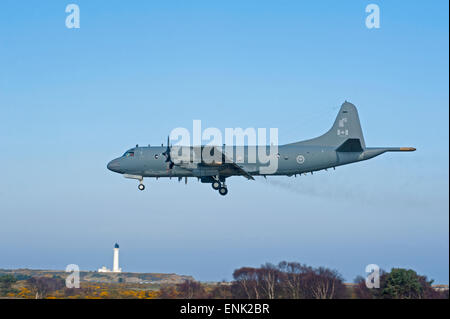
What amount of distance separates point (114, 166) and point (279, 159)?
12.9 m

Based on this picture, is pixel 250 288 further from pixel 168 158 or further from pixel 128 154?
pixel 128 154

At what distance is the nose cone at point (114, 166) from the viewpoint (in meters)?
46.9

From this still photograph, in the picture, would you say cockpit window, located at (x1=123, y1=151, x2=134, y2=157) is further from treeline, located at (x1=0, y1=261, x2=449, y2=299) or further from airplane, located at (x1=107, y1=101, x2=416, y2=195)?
treeline, located at (x1=0, y1=261, x2=449, y2=299)

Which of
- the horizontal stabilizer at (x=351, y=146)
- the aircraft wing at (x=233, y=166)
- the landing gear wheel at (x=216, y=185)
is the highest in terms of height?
the horizontal stabilizer at (x=351, y=146)

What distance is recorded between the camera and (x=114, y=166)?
47.1 meters

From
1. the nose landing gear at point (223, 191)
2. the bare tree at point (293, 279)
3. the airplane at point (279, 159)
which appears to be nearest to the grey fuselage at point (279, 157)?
the airplane at point (279, 159)

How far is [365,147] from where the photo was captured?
4409 centimetres

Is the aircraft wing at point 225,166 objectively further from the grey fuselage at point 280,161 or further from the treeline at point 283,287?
the treeline at point 283,287

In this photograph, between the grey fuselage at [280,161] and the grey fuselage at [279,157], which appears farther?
the grey fuselage at [280,161]

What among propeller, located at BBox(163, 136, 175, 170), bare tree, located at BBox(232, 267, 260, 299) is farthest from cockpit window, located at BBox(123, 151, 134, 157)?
bare tree, located at BBox(232, 267, 260, 299)
